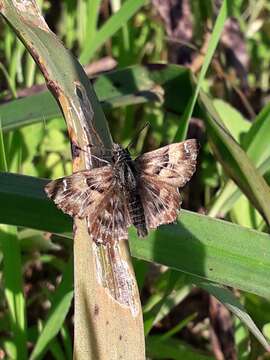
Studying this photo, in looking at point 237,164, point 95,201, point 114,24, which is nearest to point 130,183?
point 95,201

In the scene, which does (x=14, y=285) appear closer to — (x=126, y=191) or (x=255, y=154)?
(x=126, y=191)

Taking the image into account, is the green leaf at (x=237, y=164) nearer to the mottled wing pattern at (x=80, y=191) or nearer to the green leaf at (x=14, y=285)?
the mottled wing pattern at (x=80, y=191)

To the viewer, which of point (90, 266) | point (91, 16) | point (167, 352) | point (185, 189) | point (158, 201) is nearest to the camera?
point (90, 266)

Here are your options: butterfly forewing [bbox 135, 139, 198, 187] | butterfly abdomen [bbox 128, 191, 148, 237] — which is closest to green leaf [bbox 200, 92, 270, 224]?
butterfly forewing [bbox 135, 139, 198, 187]

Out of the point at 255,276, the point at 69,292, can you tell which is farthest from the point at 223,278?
the point at 69,292

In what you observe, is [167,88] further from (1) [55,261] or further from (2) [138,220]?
(2) [138,220]

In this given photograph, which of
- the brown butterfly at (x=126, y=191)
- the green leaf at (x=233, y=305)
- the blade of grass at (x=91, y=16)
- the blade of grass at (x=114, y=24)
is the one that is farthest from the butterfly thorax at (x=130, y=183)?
the blade of grass at (x=91, y=16)
